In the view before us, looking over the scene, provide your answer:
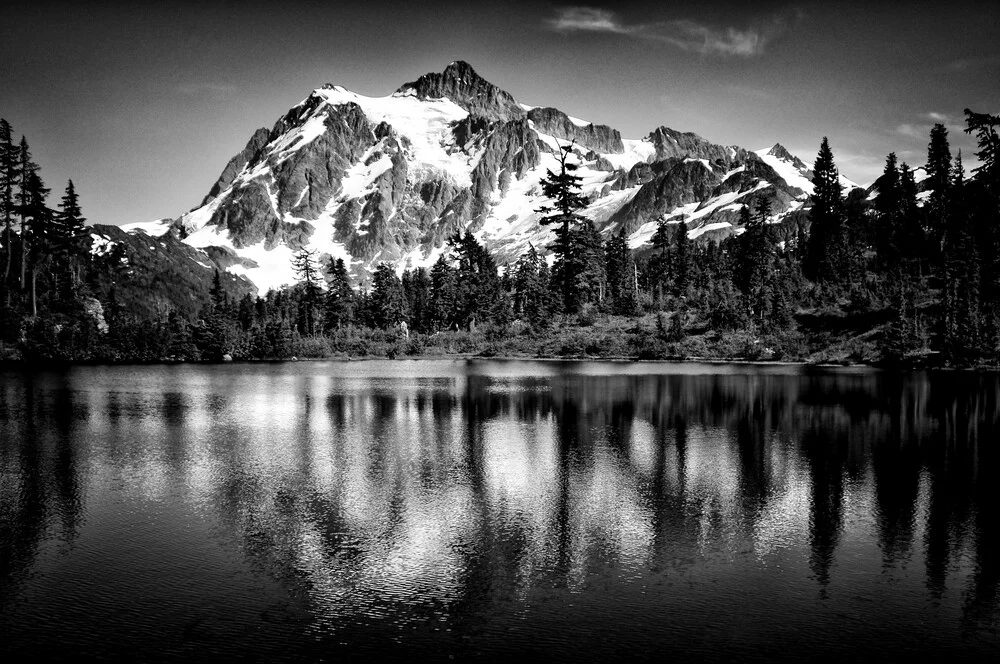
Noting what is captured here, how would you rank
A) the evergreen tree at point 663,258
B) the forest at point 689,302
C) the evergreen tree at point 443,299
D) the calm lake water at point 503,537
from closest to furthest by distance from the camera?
1. the calm lake water at point 503,537
2. the forest at point 689,302
3. the evergreen tree at point 443,299
4. the evergreen tree at point 663,258

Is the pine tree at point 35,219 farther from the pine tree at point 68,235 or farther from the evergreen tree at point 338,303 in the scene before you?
the evergreen tree at point 338,303

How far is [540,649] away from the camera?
10.1 m

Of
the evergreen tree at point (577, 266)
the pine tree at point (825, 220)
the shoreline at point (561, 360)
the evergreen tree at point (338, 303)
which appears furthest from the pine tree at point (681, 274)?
the evergreen tree at point (338, 303)

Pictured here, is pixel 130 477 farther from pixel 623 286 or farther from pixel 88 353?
pixel 623 286

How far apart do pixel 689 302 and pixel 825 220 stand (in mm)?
24012

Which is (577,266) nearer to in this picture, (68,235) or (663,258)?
(663,258)

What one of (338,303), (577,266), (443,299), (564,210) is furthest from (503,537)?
(338,303)

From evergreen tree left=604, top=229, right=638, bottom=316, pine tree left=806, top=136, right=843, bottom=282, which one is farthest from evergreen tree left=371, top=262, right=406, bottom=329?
pine tree left=806, top=136, right=843, bottom=282

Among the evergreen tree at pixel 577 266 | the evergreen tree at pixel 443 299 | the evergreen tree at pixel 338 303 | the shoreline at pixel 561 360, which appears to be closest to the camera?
the shoreline at pixel 561 360

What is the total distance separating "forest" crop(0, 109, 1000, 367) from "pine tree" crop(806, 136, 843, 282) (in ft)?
0.76

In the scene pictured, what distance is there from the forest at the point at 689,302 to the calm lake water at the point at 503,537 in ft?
127

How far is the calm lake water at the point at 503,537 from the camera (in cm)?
1063

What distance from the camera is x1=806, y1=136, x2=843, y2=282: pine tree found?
9725 centimetres

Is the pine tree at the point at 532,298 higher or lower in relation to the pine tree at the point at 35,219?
lower
